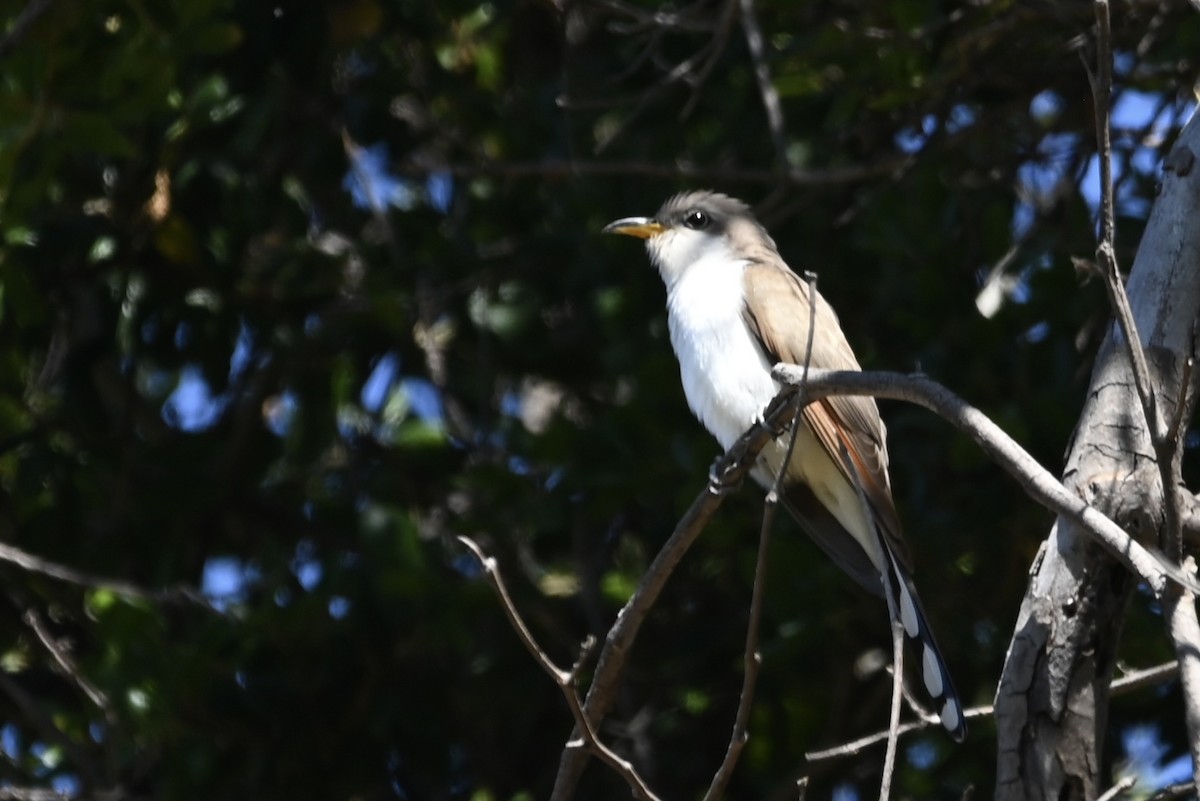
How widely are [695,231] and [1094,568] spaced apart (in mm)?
2538

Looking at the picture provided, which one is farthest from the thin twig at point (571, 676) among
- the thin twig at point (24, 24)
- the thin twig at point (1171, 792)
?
the thin twig at point (24, 24)

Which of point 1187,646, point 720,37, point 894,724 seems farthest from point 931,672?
point 720,37

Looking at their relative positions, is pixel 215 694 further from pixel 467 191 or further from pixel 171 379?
pixel 467 191

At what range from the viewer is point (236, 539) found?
5.93 meters

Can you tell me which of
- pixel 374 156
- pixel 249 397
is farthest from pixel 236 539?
pixel 374 156

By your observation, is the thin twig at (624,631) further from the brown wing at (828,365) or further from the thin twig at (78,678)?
the thin twig at (78,678)

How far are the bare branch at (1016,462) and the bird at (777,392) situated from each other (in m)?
1.12

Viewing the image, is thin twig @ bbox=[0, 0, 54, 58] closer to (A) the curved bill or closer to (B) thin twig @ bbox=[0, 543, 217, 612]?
(B) thin twig @ bbox=[0, 543, 217, 612]

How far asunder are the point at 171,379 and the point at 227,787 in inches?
57.1

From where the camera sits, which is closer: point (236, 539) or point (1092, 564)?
point (1092, 564)

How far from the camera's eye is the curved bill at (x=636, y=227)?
504 centimetres

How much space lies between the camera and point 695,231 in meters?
5.09

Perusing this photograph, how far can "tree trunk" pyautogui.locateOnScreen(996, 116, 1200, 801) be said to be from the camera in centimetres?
268

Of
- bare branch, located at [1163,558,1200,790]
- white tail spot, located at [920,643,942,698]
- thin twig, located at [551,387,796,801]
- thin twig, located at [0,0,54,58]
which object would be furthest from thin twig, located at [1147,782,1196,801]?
thin twig, located at [0,0,54,58]
